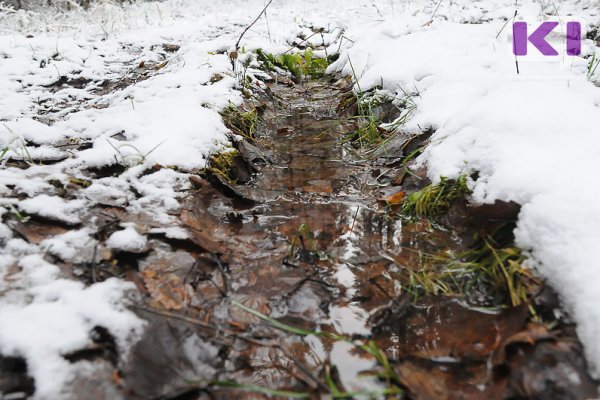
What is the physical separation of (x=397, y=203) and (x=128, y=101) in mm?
2358

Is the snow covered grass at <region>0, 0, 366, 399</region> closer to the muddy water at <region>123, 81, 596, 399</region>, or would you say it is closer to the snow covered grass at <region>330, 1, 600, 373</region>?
the muddy water at <region>123, 81, 596, 399</region>

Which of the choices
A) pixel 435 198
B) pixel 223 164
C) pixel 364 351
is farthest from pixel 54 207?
pixel 435 198

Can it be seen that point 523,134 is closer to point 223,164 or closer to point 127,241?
point 223,164

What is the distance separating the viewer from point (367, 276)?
1.60 meters

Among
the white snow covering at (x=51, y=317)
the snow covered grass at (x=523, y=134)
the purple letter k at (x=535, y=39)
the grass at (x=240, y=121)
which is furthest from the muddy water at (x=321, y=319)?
the purple letter k at (x=535, y=39)

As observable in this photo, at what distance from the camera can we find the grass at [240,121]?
9.34ft

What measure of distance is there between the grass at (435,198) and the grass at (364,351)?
862 mm

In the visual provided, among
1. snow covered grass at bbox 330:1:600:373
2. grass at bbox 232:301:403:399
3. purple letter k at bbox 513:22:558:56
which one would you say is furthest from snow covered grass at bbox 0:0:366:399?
purple letter k at bbox 513:22:558:56

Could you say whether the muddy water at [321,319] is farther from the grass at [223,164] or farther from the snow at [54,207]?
the snow at [54,207]

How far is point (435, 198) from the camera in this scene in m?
1.90

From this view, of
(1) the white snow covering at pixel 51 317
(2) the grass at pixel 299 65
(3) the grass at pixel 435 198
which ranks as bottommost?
(3) the grass at pixel 435 198

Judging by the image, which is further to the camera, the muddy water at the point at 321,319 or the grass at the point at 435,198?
the grass at the point at 435,198

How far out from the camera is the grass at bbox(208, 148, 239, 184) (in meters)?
2.25

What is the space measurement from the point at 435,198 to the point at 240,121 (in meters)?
1.73
